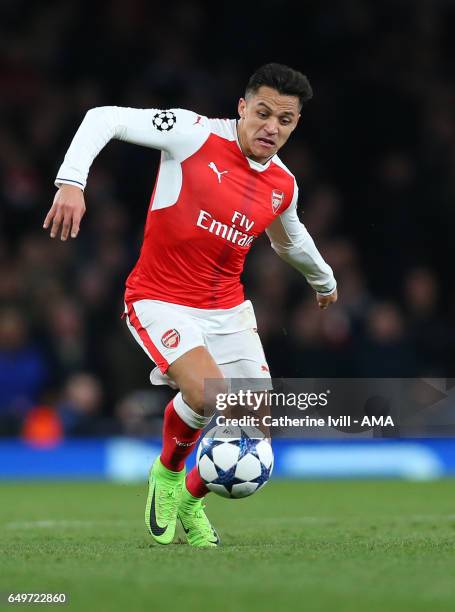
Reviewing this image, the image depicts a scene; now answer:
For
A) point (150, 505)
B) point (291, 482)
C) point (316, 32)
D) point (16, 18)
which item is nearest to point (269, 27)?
point (316, 32)

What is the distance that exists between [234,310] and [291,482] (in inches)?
188

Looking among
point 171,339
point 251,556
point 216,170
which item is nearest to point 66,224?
point 171,339

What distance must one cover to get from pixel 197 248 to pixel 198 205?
206 millimetres

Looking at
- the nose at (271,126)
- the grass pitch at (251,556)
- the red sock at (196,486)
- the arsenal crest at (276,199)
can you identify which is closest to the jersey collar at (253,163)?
the arsenal crest at (276,199)

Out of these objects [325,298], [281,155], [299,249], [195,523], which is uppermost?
A: [299,249]

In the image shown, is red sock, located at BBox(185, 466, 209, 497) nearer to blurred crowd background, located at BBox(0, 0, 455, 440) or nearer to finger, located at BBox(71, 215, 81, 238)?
finger, located at BBox(71, 215, 81, 238)

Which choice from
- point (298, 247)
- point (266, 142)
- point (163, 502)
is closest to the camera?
point (266, 142)

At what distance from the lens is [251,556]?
529 cm

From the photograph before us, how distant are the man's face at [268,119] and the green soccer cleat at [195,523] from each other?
1.70 meters

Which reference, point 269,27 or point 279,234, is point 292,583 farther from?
point 269,27

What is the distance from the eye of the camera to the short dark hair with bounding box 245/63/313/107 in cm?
592

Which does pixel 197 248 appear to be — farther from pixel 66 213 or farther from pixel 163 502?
pixel 163 502

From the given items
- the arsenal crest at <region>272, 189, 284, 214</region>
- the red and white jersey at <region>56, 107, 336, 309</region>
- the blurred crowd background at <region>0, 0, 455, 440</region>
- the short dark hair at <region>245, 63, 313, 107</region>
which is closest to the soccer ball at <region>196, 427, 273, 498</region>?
the red and white jersey at <region>56, 107, 336, 309</region>

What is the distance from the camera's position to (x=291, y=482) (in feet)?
35.3
